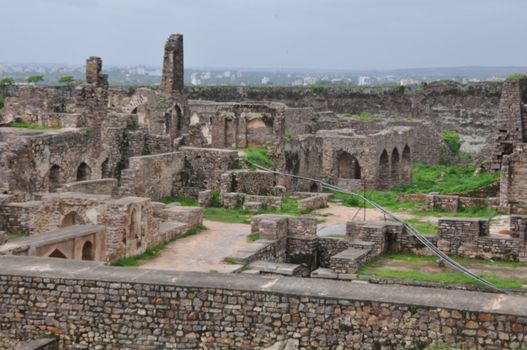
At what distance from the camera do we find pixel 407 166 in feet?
112

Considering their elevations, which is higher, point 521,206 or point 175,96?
point 175,96

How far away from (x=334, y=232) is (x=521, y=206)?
5.56 metres

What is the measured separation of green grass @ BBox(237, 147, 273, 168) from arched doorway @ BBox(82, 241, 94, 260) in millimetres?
11868

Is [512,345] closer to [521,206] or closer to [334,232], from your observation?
[334,232]

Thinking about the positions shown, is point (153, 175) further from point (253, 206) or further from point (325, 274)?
point (325, 274)

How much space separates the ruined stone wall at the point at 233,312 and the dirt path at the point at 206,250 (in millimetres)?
3678

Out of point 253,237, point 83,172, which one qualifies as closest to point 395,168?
point 83,172

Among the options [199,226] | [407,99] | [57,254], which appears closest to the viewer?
[57,254]

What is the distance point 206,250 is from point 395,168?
684 inches

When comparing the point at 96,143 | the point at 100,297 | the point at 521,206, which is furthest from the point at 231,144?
the point at 100,297

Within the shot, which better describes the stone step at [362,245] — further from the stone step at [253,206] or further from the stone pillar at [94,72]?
the stone pillar at [94,72]

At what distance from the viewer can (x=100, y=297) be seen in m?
11.6

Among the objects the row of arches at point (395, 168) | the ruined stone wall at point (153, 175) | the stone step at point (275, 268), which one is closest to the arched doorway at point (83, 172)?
the ruined stone wall at point (153, 175)

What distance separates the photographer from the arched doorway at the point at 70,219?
17109 millimetres
